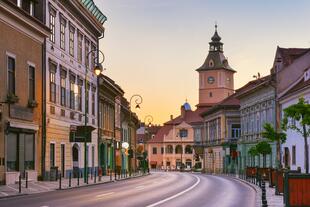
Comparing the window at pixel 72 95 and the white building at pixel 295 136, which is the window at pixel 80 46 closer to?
the window at pixel 72 95

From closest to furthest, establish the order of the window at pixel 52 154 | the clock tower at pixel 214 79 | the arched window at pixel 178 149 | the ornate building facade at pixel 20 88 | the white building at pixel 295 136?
the ornate building facade at pixel 20 88, the window at pixel 52 154, the white building at pixel 295 136, the clock tower at pixel 214 79, the arched window at pixel 178 149

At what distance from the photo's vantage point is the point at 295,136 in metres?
56.7

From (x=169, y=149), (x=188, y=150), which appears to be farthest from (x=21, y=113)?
(x=169, y=149)

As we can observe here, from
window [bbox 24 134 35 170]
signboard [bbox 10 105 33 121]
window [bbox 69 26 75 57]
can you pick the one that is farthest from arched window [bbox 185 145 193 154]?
signboard [bbox 10 105 33 121]

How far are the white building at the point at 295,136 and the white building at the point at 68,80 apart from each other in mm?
15748

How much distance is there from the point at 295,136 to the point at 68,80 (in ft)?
58.9

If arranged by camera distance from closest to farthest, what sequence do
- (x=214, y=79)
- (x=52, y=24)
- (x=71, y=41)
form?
(x=52, y=24) → (x=71, y=41) → (x=214, y=79)

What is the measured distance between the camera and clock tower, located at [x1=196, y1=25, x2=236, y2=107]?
160250 millimetres

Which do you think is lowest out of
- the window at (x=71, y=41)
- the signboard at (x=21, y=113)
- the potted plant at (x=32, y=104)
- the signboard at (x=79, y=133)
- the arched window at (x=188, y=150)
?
the arched window at (x=188, y=150)

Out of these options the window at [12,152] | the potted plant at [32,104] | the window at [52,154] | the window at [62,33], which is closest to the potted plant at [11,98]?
the window at [12,152]

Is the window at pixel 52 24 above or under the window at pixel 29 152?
above

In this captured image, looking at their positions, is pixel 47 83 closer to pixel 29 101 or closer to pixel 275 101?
pixel 29 101

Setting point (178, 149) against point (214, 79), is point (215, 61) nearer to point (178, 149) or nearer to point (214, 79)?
point (214, 79)

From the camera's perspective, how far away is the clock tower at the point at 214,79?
160250mm
